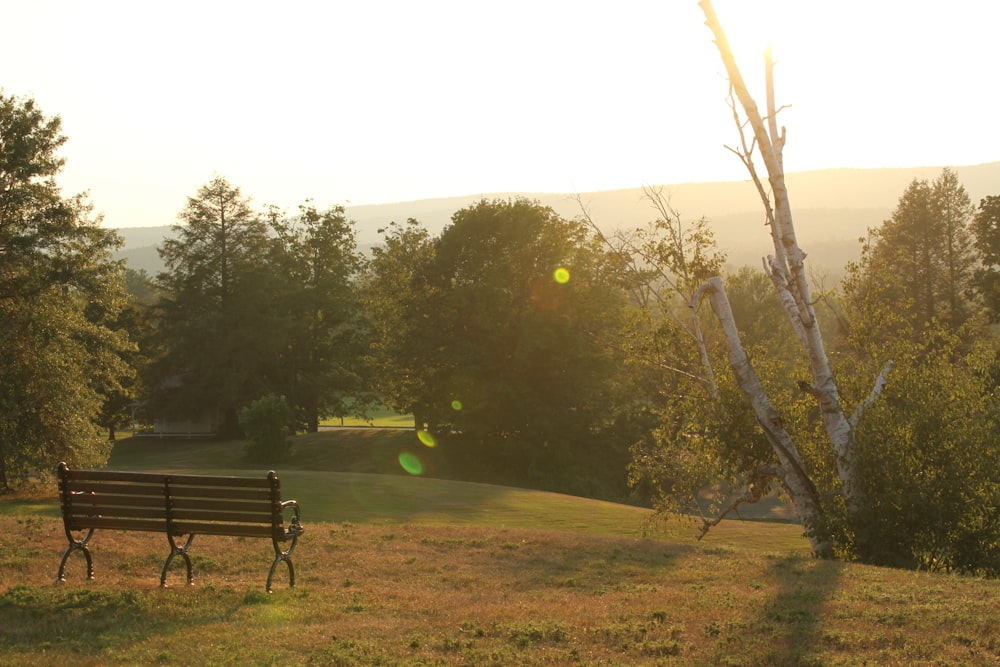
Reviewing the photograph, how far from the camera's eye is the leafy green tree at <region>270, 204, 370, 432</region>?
6334 centimetres

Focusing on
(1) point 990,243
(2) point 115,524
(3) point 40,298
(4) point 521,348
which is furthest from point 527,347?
(2) point 115,524

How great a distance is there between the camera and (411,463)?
50.1 m

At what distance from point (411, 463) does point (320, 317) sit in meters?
18.5

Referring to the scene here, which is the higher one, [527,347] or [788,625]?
[788,625]

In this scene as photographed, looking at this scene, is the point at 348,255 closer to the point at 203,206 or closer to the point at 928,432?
the point at 203,206

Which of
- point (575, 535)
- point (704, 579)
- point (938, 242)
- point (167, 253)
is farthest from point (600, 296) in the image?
point (704, 579)

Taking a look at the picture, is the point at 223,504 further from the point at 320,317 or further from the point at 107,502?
the point at 320,317

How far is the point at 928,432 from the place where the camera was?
14523 mm

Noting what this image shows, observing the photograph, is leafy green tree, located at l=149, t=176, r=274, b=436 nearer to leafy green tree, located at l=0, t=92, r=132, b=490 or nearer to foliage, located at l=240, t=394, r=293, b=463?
foliage, located at l=240, t=394, r=293, b=463

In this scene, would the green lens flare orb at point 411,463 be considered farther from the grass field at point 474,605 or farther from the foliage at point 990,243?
the grass field at point 474,605

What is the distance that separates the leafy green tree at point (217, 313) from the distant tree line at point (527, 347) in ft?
0.49

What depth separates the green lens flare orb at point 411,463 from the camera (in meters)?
49.2

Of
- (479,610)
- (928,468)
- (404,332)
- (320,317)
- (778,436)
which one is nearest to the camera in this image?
(479,610)

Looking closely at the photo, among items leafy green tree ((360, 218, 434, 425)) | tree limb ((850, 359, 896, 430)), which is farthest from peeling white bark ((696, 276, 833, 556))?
leafy green tree ((360, 218, 434, 425))
